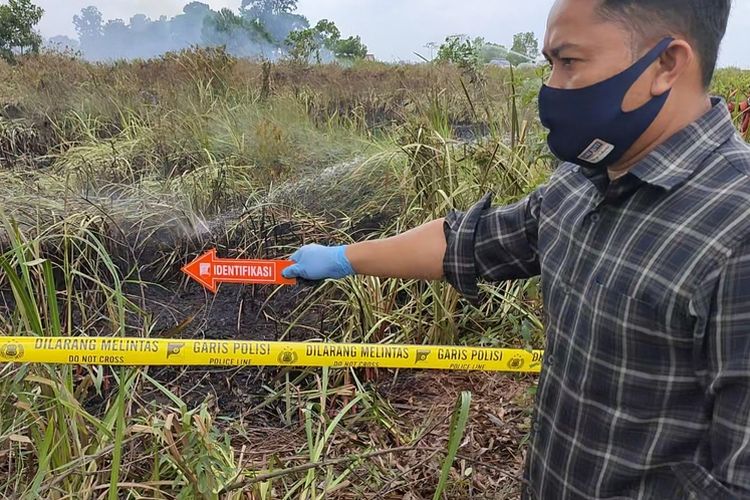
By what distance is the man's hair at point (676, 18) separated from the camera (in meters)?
0.95

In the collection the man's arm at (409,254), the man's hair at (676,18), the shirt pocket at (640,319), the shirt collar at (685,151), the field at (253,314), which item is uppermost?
the man's hair at (676,18)

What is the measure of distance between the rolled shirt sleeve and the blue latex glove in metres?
0.30

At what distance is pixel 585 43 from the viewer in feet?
3.28

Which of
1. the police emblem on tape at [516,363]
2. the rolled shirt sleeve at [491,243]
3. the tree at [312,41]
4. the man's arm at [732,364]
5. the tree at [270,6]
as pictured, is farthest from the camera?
the tree at [270,6]

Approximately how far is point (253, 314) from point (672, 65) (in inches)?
79.8

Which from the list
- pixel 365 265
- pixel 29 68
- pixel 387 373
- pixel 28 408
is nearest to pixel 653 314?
pixel 365 265

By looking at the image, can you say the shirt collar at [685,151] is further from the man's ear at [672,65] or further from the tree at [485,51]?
the tree at [485,51]

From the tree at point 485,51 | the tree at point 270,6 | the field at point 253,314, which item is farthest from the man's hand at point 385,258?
the tree at point 270,6

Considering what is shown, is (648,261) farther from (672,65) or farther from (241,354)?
(241,354)

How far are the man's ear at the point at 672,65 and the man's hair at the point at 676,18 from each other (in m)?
0.02

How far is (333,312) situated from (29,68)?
6.89m

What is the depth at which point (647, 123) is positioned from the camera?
39.9 inches

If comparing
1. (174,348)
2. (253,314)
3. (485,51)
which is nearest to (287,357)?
(174,348)

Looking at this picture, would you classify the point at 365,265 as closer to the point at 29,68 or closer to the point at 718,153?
the point at 718,153
